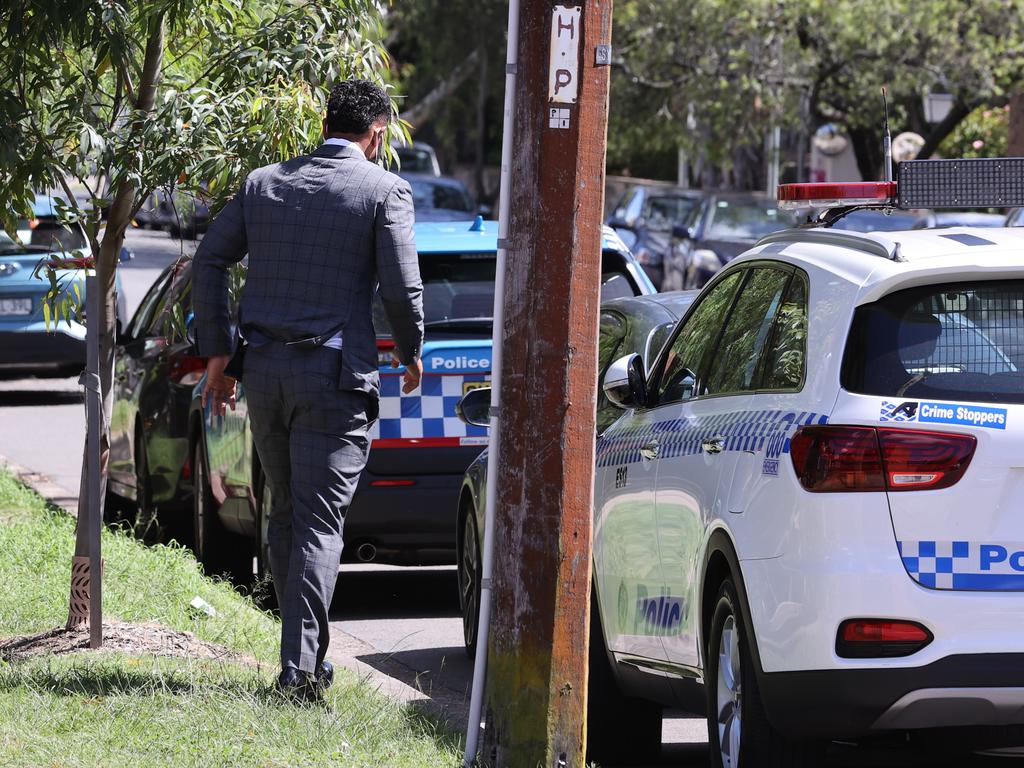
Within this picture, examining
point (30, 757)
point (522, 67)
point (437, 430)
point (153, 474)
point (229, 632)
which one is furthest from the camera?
point (153, 474)

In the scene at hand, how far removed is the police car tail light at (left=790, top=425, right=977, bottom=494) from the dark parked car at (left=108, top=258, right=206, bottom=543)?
5.38 metres

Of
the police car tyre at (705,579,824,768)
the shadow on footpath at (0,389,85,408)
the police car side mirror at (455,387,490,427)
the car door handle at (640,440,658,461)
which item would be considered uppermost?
the car door handle at (640,440,658,461)

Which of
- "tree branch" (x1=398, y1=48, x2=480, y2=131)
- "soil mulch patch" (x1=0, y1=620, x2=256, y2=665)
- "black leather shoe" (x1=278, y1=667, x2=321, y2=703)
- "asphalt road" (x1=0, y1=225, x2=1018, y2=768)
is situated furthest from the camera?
"tree branch" (x1=398, y1=48, x2=480, y2=131)

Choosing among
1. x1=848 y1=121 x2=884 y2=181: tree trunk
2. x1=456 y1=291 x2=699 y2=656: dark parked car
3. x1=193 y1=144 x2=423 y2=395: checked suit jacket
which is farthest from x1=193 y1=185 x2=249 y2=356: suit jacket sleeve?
x1=848 y1=121 x2=884 y2=181: tree trunk

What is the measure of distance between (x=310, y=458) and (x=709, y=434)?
1297 millimetres

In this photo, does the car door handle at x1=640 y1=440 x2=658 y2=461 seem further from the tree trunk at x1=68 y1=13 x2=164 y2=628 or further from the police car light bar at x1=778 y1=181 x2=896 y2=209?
the tree trunk at x1=68 y1=13 x2=164 y2=628

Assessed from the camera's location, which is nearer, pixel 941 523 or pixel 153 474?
pixel 941 523

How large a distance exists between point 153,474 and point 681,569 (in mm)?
5875

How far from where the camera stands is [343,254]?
5.78m

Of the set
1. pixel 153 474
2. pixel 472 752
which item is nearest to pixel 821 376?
pixel 472 752

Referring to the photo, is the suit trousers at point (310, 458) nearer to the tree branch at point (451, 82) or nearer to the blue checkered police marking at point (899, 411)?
the blue checkered police marking at point (899, 411)

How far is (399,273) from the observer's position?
5.71 metres

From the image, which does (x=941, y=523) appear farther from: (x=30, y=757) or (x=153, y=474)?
(x=153, y=474)

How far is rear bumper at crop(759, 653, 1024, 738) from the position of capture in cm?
430
